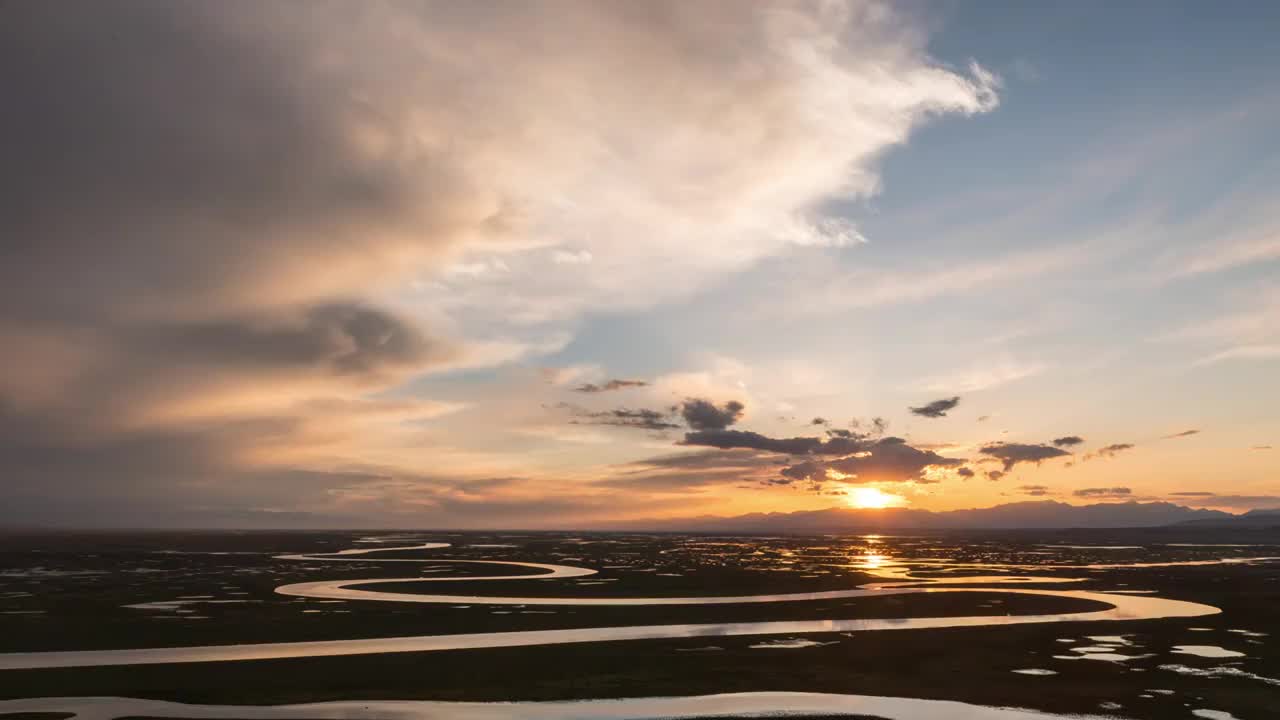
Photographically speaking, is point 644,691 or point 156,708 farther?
point 644,691

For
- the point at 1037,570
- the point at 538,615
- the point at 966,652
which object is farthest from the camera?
the point at 1037,570

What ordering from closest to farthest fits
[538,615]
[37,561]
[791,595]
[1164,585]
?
[538,615] → [791,595] → [1164,585] → [37,561]

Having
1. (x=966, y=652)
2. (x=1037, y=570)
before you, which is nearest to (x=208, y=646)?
(x=966, y=652)

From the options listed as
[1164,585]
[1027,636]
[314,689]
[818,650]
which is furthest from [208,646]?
[1164,585]

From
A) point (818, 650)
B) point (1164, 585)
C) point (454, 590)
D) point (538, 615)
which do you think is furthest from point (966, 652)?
point (1164, 585)

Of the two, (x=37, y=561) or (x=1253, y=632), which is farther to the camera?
(x=37, y=561)

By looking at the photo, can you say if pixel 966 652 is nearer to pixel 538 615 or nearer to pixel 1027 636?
pixel 1027 636

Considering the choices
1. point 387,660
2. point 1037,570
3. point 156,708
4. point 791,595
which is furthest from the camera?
point 1037,570

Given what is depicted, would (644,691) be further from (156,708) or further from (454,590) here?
(454,590)

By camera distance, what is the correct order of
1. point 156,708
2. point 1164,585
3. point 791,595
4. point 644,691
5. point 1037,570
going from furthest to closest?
point 1037,570 < point 1164,585 < point 791,595 < point 644,691 < point 156,708
